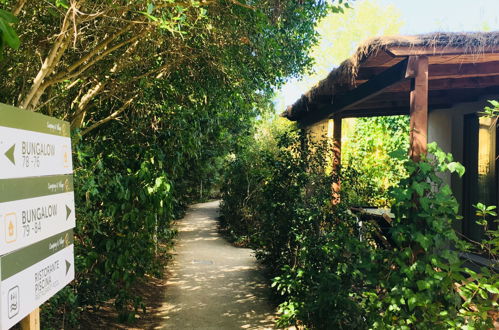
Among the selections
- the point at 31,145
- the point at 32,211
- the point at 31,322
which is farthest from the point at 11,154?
the point at 31,322

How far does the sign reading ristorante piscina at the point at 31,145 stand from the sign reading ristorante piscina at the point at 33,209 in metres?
0.05

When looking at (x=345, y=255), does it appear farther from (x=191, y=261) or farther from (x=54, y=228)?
(x=191, y=261)

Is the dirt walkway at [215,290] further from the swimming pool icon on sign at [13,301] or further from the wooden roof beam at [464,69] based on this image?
the swimming pool icon on sign at [13,301]

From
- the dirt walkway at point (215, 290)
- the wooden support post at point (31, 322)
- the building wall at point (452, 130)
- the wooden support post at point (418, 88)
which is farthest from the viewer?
the building wall at point (452, 130)

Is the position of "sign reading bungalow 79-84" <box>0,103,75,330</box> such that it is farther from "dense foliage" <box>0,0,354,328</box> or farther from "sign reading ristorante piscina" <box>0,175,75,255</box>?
"dense foliage" <box>0,0,354,328</box>

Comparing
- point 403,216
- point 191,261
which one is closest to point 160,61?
point 403,216

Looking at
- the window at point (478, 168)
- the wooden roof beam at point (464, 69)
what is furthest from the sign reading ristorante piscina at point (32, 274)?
the window at point (478, 168)

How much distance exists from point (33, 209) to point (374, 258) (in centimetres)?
273

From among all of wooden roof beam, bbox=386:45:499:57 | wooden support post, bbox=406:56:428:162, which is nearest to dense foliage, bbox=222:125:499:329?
wooden support post, bbox=406:56:428:162

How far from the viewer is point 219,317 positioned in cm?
632

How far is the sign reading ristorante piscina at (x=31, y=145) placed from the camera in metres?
2.01

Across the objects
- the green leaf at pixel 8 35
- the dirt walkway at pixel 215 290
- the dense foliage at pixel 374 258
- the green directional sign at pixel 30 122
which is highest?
the green leaf at pixel 8 35

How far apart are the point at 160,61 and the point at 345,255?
3.21 meters

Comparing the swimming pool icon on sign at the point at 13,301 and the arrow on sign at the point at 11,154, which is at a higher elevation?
the arrow on sign at the point at 11,154
